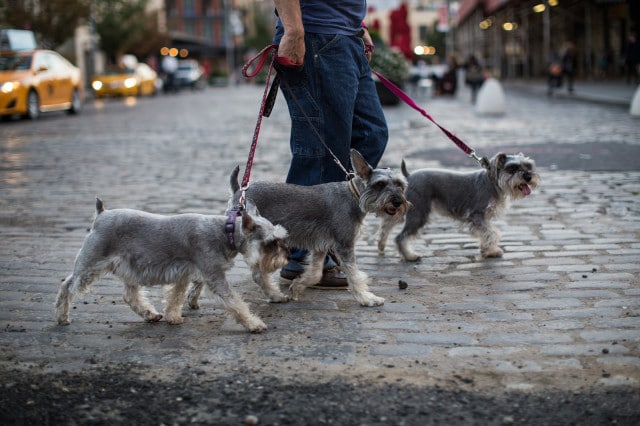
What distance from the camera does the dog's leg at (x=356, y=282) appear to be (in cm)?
463

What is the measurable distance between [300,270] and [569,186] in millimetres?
4379

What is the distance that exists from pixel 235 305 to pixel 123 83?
37639 millimetres

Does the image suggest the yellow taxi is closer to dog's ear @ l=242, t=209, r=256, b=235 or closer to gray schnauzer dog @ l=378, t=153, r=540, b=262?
gray schnauzer dog @ l=378, t=153, r=540, b=262

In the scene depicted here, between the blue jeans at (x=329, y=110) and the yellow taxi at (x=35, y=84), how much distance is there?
1736 cm

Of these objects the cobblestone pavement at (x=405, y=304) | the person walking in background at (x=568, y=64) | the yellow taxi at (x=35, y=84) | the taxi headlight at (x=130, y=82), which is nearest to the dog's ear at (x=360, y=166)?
the cobblestone pavement at (x=405, y=304)

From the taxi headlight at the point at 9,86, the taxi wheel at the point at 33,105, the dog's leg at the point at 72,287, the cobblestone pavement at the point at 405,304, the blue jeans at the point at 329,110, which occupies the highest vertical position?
the taxi headlight at the point at 9,86

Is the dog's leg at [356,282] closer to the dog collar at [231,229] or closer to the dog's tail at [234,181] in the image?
the dog's tail at [234,181]

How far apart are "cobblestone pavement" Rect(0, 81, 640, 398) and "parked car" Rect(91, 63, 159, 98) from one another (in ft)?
98.7

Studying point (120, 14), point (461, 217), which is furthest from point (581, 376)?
point (120, 14)

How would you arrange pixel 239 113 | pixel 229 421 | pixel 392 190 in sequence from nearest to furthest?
pixel 229 421, pixel 392 190, pixel 239 113

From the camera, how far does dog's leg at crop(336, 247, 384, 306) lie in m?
4.63

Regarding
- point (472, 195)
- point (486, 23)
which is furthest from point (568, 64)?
point (472, 195)

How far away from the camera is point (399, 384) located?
336 centimetres

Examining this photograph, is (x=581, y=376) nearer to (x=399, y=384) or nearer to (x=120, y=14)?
(x=399, y=384)
